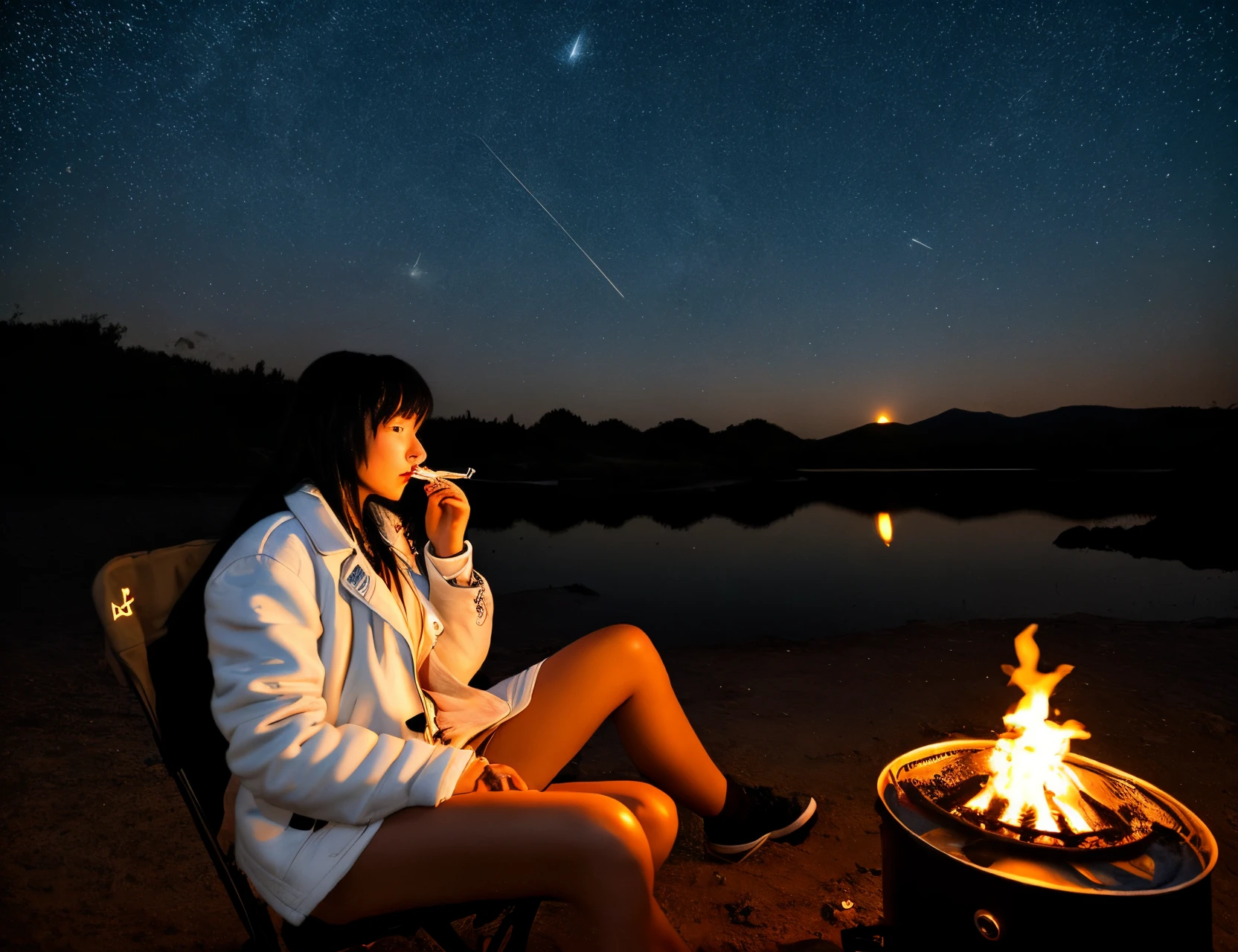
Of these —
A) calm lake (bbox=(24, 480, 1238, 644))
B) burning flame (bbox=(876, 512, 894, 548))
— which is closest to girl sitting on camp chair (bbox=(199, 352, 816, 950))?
calm lake (bbox=(24, 480, 1238, 644))

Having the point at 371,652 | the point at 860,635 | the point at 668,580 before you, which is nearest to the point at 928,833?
the point at 371,652

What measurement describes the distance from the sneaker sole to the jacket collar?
1265 mm

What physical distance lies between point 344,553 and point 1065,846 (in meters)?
1.61

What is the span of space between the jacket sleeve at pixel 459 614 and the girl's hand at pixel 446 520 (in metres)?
0.04

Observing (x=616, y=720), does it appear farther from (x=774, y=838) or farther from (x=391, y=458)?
(x=391, y=458)

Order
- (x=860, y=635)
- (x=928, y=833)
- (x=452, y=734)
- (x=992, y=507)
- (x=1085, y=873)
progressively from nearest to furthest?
(x=1085, y=873) → (x=928, y=833) → (x=452, y=734) → (x=860, y=635) → (x=992, y=507)

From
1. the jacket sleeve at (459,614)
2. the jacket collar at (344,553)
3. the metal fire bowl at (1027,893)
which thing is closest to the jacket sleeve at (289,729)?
the jacket collar at (344,553)

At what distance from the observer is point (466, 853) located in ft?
3.90

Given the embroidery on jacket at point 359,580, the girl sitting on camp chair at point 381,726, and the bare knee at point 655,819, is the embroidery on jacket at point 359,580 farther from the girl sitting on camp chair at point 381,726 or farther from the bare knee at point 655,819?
the bare knee at point 655,819

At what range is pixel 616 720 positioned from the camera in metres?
1.89

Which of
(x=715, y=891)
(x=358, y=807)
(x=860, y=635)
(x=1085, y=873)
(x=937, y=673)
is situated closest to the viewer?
(x=358, y=807)

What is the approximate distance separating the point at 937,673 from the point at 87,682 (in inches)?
224

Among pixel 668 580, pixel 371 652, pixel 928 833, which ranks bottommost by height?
pixel 668 580

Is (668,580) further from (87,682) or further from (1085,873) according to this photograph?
(1085,873)
